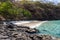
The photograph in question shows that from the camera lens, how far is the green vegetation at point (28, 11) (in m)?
64.0

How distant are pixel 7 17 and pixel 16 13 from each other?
19.3 ft

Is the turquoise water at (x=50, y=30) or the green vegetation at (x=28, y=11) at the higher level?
the turquoise water at (x=50, y=30)

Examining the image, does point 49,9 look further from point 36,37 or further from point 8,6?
point 36,37

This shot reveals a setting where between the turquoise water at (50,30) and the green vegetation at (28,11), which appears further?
the green vegetation at (28,11)

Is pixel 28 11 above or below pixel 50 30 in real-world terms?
below

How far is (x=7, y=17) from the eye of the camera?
6253 centimetres

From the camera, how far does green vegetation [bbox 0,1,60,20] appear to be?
64.0m

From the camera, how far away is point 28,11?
246 ft

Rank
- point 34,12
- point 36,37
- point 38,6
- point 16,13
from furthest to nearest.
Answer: point 38,6 → point 34,12 → point 16,13 → point 36,37

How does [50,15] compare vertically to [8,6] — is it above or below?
below

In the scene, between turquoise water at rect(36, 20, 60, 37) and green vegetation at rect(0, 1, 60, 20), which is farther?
green vegetation at rect(0, 1, 60, 20)

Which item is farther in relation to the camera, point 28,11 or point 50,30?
point 28,11

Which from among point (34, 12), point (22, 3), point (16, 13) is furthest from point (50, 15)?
point (16, 13)

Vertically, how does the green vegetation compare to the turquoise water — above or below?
below
